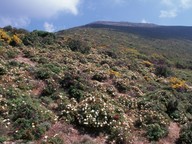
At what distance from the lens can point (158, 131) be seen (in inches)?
571

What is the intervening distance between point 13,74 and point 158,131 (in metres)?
8.42

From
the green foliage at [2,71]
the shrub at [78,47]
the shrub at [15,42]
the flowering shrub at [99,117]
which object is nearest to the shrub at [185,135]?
the flowering shrub at [99,117]

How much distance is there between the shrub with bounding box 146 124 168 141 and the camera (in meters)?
14.2

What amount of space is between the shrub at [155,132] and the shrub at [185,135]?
704mm

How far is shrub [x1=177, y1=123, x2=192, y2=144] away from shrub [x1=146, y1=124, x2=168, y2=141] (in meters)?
0.70

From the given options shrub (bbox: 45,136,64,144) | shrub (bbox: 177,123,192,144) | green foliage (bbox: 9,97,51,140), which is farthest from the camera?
shrub (bbox: 177,123,192,144)

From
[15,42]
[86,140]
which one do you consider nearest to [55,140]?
[86,140]

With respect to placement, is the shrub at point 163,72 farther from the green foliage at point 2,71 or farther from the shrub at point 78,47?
the green foliage at point 2,71

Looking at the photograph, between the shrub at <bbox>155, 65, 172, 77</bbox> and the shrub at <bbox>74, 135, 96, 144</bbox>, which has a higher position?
the shrub at <bbox>74, 135, 96, 144</bbox>

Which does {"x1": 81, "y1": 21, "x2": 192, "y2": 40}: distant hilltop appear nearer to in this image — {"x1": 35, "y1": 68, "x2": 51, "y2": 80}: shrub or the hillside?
the hillside

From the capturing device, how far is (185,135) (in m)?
14.2

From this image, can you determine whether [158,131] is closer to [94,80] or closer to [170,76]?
[94,80]

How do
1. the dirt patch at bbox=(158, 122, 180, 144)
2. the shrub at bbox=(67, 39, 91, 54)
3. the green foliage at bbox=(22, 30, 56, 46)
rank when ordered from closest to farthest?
the dirt patch at bbox=(158, 122, 180, 144), the green foliage at bbox=(22, 30, 56, 46), the shrub at bbox=(67, 39, 91, 54)

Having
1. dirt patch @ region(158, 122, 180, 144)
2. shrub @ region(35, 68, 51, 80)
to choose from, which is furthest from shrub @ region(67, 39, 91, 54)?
dirt patch @ region(158, 122, 180, 144)
